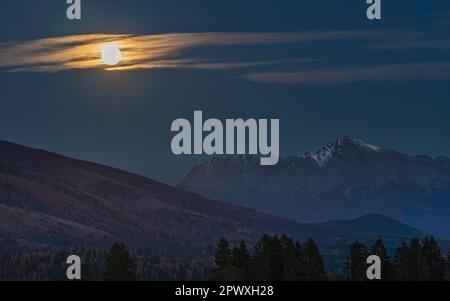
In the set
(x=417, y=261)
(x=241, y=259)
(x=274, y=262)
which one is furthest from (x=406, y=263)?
(x=241, y=259)

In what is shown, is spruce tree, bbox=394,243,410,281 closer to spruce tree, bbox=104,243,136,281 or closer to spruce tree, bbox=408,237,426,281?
spruce tree, bbox=408,237,426,281

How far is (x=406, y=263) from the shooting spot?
15812cm

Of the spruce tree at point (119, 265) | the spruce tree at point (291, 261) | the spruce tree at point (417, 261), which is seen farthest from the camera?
the spruce tree at point (417, 261)

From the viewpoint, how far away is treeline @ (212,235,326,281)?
136125 millimetres

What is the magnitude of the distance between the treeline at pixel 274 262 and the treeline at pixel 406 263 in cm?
1262

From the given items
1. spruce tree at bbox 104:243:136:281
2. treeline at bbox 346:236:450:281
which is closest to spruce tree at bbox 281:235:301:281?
treeline at bbox 346:236:450:281

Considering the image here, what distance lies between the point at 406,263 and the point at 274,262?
26962 millimetres

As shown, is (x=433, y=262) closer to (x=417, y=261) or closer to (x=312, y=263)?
(x=417, y=261)

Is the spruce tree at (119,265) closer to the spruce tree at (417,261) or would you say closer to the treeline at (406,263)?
the treeline at (406,263)

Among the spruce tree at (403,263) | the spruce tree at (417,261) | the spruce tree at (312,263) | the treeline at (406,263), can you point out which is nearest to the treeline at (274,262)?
the spruce tree at (312,263)

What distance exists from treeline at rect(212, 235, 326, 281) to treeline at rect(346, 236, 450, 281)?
497 inches

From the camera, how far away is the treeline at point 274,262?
136m
